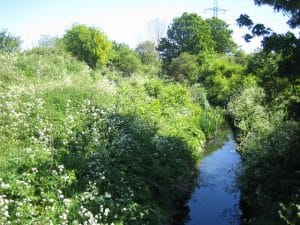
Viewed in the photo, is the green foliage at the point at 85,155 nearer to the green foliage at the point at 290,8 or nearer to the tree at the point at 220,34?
the green foliage at the point at 290,8

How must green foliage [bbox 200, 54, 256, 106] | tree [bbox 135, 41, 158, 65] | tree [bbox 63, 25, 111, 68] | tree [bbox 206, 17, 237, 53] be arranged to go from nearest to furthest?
tree [bbox 63, 25, 111, 68]
green foliage [bbox 200, 54, 256, 106]
tree [bbox 135, 41, 158, 65]
tree [bbox 206, 17, 237, 53]

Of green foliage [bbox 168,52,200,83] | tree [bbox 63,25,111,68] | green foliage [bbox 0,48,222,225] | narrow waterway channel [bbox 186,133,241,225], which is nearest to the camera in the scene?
green foliage [bbox 0,48,222,225]

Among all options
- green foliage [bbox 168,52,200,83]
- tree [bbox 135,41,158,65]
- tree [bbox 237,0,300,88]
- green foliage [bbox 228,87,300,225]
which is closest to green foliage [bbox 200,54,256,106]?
green foliage [bbox 168,52,200,83]

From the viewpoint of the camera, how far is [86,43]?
30.7 meters

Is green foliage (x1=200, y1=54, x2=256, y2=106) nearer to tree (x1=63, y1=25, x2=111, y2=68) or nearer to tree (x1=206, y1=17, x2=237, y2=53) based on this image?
tree (x1=63, y1=25, x2=111, y2=68)

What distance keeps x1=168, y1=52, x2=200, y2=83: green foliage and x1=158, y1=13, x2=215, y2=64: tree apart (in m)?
21.4

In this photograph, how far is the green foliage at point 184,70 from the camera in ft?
129

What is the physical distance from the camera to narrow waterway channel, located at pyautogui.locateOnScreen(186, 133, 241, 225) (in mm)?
11906

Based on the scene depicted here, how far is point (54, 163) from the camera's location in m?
8.96

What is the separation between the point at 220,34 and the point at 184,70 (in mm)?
30148

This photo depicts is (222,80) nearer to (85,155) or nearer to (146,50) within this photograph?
(85,155)

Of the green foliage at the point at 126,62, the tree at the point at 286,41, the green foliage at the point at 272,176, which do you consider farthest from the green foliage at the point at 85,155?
the green foliage at the point at 126,62

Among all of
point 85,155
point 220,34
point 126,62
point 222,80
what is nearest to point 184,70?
point 222,80

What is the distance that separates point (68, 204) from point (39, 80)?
974 cm
